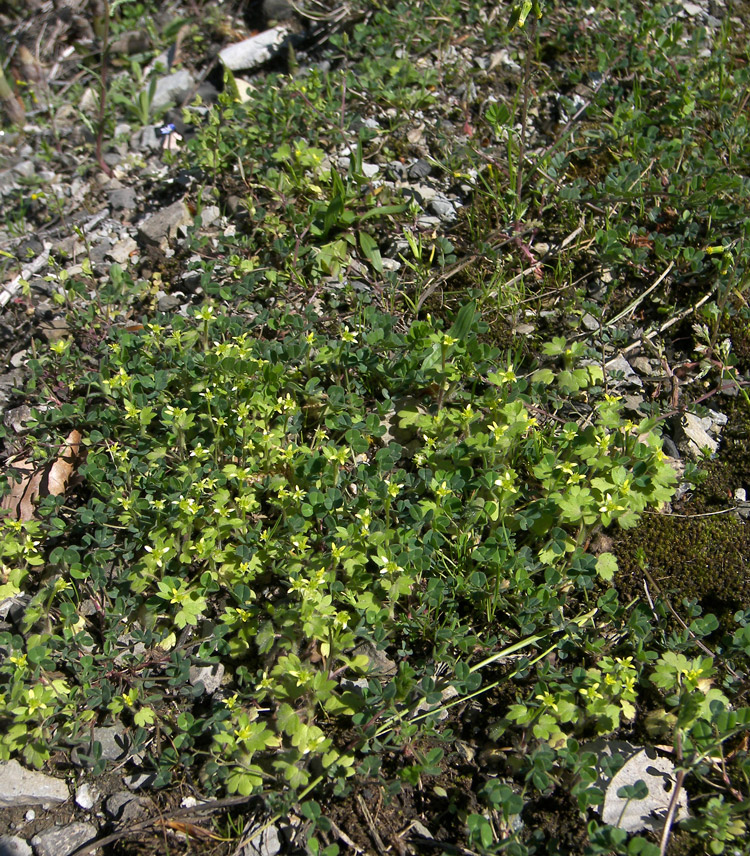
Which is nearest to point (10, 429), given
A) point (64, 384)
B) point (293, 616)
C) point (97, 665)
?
point (64, 384)

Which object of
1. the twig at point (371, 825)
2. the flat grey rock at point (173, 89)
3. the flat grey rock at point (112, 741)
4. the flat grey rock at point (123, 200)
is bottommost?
the twig at point (371, 825)

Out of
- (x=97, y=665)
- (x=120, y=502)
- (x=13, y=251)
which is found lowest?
(x=97, y=665)

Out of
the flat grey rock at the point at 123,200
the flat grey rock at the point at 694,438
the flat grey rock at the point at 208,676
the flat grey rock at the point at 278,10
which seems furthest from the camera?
the flat grey rock at the point at 278,10

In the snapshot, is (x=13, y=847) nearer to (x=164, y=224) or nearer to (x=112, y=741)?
(x=112, y=741)

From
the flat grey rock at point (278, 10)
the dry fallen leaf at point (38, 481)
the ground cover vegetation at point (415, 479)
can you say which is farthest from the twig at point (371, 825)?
the flat grey rock at point (278, 10)

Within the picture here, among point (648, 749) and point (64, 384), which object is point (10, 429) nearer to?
point (64, 384)

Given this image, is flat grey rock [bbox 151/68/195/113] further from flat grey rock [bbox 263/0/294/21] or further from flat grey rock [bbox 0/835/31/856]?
flat grey rock [bbox 0/835/31/856]

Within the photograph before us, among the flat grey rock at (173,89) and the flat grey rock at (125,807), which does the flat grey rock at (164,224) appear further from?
the flat grey rock at (125,807)
